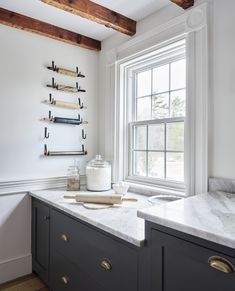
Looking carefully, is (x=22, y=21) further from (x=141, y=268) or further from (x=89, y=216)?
(x=141, y=268)

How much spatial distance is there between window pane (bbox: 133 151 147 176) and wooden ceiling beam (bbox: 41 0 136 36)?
1.16m

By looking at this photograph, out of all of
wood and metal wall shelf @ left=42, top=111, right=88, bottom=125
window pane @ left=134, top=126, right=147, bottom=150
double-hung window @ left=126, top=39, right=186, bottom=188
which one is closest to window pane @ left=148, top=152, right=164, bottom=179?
double-hung window @ left=126, top=39, right=186, bottom=188

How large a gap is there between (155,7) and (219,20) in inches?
24.6

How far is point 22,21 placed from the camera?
207cm

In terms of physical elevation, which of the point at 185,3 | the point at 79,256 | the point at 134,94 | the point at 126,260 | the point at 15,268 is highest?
the point at 185,3

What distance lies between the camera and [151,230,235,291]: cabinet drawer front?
83 cm

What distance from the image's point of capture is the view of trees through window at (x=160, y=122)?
76.6 inches

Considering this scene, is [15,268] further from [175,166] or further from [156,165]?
[175,166]

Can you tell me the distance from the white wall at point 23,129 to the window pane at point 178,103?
1.08 metres

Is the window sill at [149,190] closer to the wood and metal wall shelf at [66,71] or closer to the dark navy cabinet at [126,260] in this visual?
the dark navy cabinet at [126,260]

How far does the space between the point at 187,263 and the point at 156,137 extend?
1.33 m

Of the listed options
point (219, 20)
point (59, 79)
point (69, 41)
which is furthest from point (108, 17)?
point (219, 20)

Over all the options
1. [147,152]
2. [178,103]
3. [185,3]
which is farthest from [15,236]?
[185,3]

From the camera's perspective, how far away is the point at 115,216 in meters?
1.41
